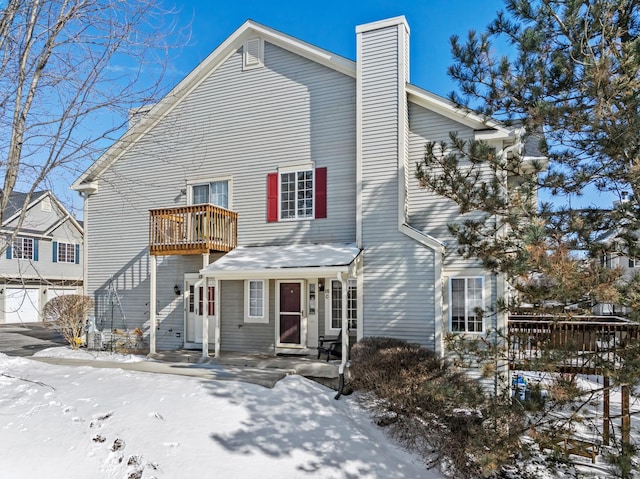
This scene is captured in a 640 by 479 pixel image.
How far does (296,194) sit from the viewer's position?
12.0 m

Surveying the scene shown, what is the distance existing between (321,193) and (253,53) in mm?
4482

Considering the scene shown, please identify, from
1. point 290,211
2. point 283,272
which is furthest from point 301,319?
point 290,211

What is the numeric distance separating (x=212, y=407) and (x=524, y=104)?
6.30 m

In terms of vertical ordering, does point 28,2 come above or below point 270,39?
below

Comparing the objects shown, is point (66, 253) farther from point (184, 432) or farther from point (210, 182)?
point (184, 432)

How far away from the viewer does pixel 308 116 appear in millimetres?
11906

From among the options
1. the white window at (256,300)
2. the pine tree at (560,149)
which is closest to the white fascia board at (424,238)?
the pine tree at (560,149)

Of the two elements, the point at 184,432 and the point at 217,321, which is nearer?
the point at 184,432

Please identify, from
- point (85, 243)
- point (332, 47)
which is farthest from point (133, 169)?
point (332, 47)

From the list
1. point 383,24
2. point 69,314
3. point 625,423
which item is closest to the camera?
point 625,423

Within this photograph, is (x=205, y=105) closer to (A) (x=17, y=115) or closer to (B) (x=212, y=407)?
(A) (x=17, y=115)

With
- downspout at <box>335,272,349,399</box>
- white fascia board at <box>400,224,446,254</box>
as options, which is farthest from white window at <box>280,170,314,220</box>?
downspout at <box>335,272,349,399</box>

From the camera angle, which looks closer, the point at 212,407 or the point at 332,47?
the point at 212,407

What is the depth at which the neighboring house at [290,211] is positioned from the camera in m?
10.5
